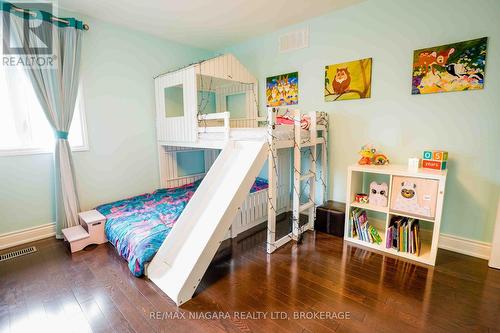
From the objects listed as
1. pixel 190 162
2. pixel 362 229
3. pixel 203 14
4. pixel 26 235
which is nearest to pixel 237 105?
pixel 190 162

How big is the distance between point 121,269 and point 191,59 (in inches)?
125

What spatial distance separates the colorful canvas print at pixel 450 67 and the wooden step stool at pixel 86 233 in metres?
3.53

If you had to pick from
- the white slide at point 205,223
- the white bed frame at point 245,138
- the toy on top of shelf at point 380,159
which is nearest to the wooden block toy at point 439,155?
the toy on top of shelf at point 380,159

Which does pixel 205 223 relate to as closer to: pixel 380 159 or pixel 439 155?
pixel 380 159

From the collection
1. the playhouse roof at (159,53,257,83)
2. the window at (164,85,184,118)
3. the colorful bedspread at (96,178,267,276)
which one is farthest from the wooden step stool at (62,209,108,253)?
the playhouse roof at (159,53,257,83)

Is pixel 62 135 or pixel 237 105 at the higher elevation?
pixel 237 105

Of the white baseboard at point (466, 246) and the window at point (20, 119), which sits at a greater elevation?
the window at point (20, 119)

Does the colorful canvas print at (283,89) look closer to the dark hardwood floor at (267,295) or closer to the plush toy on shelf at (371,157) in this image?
the plush toy on shelf at (371,157)

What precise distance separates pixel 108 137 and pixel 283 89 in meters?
2.40

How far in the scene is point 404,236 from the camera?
227cm

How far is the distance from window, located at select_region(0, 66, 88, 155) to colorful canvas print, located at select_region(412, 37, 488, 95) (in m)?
3.90

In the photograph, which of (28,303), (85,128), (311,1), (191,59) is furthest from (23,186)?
(311,1)

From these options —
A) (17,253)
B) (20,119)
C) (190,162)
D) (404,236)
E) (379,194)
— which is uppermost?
(20,119)

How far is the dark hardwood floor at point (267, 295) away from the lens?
5.02 ft
